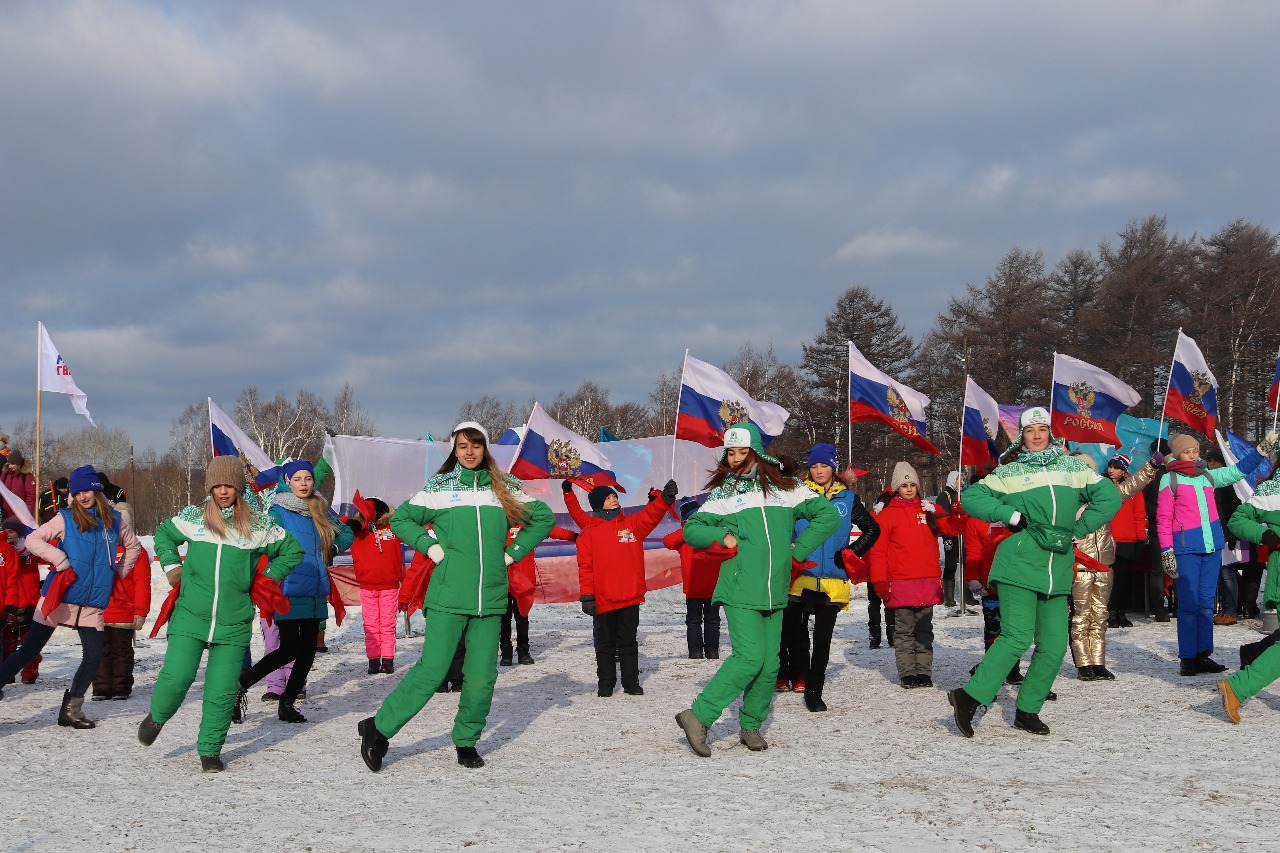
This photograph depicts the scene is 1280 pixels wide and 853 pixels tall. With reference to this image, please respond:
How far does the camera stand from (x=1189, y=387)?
47.9ft

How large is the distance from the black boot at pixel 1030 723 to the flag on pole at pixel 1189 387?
861 cm

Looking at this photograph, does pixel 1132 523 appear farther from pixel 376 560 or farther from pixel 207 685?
pixel 207 685

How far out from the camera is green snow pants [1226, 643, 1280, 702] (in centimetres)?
712

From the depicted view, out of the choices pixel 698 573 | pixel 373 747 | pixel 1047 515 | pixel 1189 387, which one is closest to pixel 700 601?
pixel 698 573

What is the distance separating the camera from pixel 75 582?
8.25 metres

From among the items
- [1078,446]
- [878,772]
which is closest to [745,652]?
[878,772]

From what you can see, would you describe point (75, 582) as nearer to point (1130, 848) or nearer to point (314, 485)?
point (314, 485)

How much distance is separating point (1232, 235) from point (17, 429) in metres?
85.2

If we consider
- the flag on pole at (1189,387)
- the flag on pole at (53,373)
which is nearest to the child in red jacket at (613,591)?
the flag on pole at (1189,387)

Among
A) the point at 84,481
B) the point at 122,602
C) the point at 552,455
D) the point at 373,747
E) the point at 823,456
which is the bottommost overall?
the point at 373,747

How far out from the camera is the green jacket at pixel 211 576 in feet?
21.2

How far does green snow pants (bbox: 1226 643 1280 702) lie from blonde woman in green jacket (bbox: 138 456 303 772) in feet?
20.7

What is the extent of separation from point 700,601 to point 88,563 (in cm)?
583

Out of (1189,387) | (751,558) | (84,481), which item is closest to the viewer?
(751,558)
